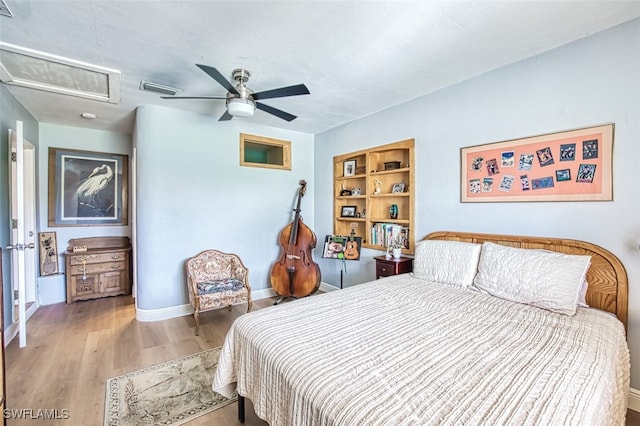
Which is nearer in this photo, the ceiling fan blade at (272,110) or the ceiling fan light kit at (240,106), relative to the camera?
the ceiling fan light kit at (240,106)

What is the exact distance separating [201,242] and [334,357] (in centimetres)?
289

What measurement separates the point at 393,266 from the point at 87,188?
448cm

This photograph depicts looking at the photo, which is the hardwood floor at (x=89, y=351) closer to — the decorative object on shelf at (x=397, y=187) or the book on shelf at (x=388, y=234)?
the book on shelf at (x=388, y=234)

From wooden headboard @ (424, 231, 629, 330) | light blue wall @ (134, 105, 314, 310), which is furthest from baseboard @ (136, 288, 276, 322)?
wooden headboard @ (424, 231, 629, 330)

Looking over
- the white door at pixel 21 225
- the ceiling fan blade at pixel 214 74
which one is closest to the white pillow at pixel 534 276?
the ceiling fan blade at pixel 214 74

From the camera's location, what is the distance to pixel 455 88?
280 cm

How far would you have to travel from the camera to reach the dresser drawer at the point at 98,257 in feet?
12.7

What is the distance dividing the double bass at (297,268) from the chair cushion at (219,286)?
0.58 m

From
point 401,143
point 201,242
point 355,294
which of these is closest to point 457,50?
point 401,143

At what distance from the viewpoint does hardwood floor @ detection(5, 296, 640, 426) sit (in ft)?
6.19

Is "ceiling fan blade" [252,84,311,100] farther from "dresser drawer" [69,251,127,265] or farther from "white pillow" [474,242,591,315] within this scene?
"dresser drawer" [69,251,127,265]

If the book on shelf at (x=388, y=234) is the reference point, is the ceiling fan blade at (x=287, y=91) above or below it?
above

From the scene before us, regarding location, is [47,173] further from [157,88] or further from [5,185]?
[157,88]

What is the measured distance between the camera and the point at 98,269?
4012mm
